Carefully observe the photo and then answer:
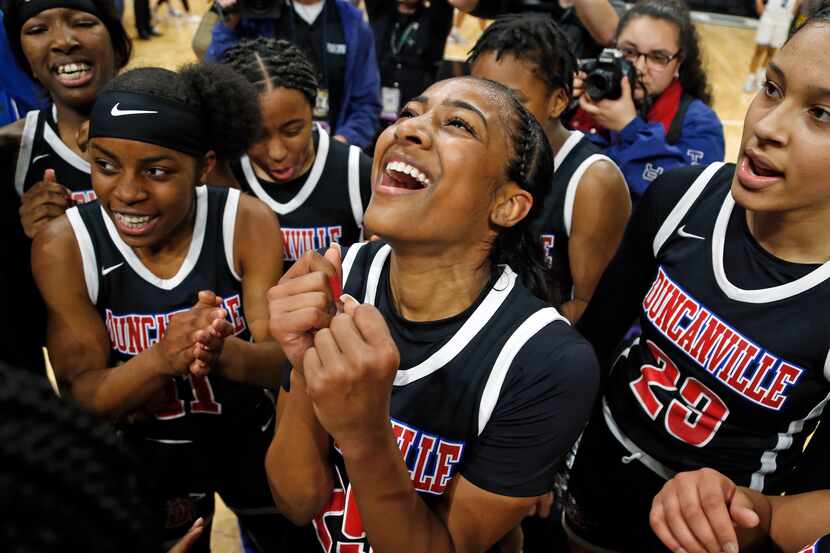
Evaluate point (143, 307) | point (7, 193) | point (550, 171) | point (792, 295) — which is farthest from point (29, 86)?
point (792, 295)

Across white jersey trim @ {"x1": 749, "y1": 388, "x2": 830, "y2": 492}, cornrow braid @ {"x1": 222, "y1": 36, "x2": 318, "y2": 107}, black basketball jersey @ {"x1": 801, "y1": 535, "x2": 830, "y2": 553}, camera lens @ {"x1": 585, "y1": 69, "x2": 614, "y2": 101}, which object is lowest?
white jersey trim @ {"x1": 749, "y1": 388, "x2": 830, "y2": 492}

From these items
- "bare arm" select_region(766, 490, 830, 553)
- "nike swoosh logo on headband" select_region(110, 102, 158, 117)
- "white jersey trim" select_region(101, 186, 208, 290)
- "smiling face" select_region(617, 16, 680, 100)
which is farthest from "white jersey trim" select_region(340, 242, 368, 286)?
"smiling face" select_region(617, 16, 680, 100)

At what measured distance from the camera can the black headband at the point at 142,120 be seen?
1468 millimetres

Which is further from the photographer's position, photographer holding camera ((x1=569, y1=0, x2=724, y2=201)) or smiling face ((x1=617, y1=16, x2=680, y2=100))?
smiling face ((x1=617, y1=16, x2=680, y2=100))

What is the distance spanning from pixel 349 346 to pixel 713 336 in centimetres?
83

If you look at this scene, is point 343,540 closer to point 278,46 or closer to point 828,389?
point 828,389

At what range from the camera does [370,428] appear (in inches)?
36.5

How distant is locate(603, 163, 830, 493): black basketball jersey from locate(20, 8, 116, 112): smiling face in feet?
5.39

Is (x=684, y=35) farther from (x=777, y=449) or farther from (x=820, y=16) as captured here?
(x=777, y=449)

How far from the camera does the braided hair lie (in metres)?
0.40

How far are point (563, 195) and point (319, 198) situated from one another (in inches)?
29.0

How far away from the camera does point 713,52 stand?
900cm

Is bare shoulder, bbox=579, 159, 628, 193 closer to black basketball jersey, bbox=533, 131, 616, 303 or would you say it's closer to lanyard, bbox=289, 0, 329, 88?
black basketball jersey, bbox=533, 131, 616, 303

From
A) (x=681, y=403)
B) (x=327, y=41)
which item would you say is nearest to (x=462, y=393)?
(x=681, y=403)
